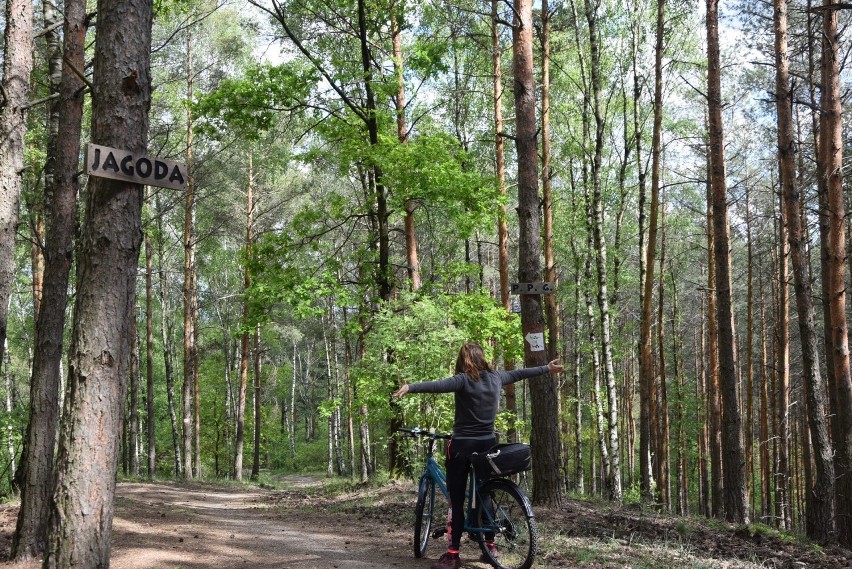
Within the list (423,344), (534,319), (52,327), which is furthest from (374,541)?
(52,327)

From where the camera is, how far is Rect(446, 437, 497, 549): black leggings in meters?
5.28

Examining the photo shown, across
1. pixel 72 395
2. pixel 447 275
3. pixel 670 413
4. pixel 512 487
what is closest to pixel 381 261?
pixel 447 275

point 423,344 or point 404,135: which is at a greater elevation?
point 404,135

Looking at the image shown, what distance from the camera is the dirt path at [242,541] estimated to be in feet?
19.8

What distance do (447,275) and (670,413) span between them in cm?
2761

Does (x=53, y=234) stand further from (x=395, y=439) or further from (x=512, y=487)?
(x=395, y=439)

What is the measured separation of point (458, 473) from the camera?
17.4 ft

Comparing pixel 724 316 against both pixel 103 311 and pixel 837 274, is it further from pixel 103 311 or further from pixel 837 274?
pixel 103 311

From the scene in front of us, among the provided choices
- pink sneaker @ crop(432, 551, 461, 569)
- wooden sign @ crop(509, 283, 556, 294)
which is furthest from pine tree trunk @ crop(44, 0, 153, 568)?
wooden sign @ crop(509, 283, 556, 294)

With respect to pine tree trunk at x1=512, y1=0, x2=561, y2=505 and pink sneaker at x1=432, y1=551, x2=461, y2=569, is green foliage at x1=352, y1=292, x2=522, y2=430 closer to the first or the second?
pine tree trunk at x1=512, y1=0, x2=561, y2=505

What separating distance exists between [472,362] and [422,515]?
5.60 ft

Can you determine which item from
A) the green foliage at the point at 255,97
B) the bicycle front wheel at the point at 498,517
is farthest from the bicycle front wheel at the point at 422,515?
the green foliage at the point at 255,97

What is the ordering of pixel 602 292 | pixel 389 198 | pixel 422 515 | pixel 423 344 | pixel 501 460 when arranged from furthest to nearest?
pixel 602 292 → pixel 389 198 → pixel 423 344 → pixel 422 515 → pixel 501 460

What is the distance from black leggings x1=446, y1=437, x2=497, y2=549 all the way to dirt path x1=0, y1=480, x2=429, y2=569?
0.70 m
